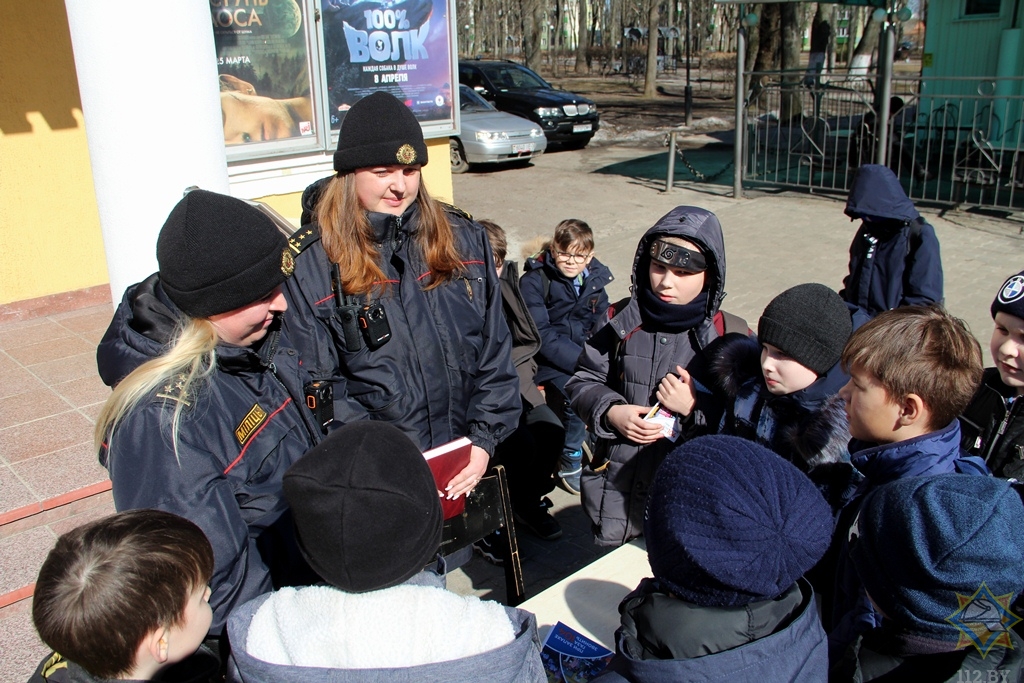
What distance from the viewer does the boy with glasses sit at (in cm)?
429

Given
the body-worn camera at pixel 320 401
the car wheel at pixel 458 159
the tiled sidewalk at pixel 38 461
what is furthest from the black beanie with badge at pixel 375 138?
the car wheel at pixel 458 159

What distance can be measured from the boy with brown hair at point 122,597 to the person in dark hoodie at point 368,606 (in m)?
0.14

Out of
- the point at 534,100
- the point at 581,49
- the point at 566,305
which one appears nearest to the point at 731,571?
A: the point at 566,305

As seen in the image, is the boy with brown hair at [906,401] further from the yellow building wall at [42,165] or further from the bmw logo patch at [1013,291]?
the yellow building wall at [42,165]

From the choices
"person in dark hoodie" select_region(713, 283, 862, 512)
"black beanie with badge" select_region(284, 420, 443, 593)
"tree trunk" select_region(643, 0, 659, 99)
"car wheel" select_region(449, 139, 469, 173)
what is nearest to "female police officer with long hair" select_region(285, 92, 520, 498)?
"person in dark hoodie" select_region(713, 283, 862, 512)

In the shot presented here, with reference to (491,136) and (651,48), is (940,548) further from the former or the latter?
(651,48)

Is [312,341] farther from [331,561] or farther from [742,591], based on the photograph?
[742,591]

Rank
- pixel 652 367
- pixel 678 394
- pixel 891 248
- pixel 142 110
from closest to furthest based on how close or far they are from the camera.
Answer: pixel 678 394 < pixel 652 367 < pixel 142 110 < pixel 891 248

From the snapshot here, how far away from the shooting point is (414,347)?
249 cm

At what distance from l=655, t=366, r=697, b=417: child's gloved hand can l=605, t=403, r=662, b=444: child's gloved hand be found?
0.08 meters

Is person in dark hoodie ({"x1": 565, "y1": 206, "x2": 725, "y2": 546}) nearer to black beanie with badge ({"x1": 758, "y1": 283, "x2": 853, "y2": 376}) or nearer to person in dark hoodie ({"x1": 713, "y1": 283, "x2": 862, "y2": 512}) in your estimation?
person in dark hoodie ({"x1": 713, "y1": 283, "x2": 862, "y2": 512})

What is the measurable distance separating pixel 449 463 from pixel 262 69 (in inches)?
184

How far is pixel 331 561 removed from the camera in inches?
56.7

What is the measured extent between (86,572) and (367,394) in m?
1.11
